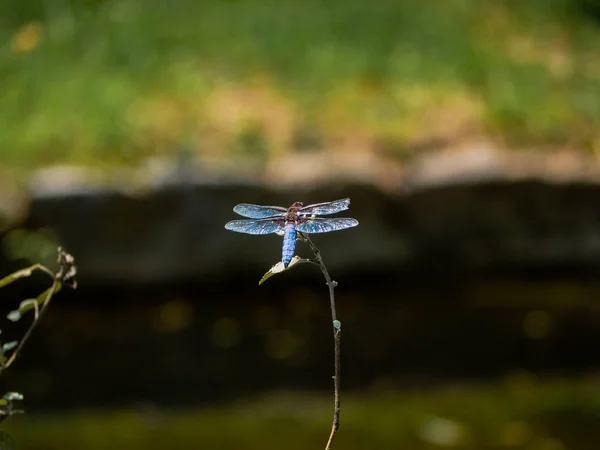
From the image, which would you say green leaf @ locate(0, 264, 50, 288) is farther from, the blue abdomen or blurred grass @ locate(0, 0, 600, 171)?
blurred grass @ locate(0, 0, 600, 171)

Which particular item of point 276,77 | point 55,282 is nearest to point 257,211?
point 55,282

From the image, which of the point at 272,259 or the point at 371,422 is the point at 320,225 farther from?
the point at 272,259

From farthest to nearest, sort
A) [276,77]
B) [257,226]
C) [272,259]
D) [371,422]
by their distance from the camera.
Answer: [276,77] < [272,259] < [371,422] < [257,226]

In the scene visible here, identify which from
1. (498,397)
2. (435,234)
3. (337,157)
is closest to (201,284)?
(337,157)

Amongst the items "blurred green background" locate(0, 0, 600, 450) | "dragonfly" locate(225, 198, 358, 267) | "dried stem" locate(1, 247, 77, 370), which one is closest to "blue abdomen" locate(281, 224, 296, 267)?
"dragonfly" locate(225, 198, 358, 267)

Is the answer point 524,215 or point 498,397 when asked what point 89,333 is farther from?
point 524,215

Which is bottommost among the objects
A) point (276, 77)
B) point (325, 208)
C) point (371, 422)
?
point (325, 208)
